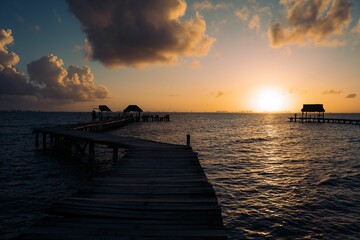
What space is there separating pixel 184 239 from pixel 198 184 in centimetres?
281

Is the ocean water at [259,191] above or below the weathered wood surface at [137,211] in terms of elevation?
below

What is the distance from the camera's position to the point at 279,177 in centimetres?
1351

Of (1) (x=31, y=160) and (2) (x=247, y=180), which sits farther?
(1) (x=31, y=160)

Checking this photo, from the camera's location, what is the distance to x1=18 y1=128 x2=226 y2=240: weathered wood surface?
386 centimetres

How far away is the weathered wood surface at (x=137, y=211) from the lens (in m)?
3.86

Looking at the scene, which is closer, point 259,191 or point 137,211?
point 137,211

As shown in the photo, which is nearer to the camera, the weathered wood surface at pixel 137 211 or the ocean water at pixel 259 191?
the weathered wood surface at pixel 137 211

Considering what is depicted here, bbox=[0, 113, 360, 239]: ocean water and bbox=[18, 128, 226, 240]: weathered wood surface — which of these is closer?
bbox=[18, 128, 226, 240]: weathered wood surface

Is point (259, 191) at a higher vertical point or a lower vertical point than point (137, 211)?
lower

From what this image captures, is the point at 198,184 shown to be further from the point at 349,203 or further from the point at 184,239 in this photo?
the point at 349,203

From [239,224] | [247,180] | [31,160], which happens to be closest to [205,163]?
→ [247,180]

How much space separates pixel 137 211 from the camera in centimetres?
478

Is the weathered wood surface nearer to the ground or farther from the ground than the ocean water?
farther from the ground

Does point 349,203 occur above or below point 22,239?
below
